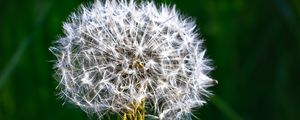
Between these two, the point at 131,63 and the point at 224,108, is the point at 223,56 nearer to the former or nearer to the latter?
the point at 224,108

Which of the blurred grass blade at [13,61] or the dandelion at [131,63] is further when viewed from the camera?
the blurred grass blade at [13,61]

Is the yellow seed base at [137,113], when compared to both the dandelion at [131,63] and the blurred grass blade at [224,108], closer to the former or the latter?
the dandelion at [131,63]

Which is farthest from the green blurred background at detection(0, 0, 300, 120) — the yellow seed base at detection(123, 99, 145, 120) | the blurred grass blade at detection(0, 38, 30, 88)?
the yellow seed base at detection(123, 99, 145, 120)

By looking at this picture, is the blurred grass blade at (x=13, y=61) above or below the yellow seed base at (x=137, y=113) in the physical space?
above

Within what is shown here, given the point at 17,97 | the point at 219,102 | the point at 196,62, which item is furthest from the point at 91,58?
the point at 17,97

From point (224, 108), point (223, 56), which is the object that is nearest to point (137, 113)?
point (224, 108)

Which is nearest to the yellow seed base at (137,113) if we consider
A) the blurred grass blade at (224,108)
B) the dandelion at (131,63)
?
the dandelion at (131,63)

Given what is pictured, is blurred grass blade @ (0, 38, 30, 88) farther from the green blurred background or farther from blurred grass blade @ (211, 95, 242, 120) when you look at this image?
blurred grass blade @ (211, 95, 242, 120)
